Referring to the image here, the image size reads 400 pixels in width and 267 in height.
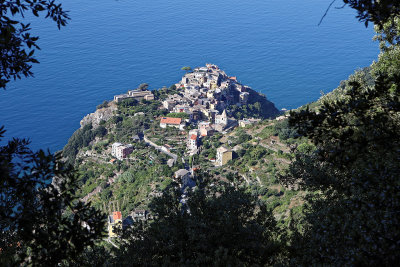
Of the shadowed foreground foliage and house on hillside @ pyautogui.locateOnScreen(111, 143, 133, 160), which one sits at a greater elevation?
house on hillside @ pyautogui.locateOnScreen(111, 143, 133, 160)

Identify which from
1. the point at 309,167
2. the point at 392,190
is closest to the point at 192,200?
→ the point at 309,167

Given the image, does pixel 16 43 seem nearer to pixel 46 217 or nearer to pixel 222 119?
pixel 46 217

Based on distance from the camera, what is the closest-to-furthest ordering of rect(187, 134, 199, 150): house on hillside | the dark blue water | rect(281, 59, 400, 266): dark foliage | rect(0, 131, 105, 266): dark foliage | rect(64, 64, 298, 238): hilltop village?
rect(0, 131, 105, 266): dark foliage < rect(281, 59, 400, 266): dark foliage < rect(64, 64, 298, 238): hilltop village < rect(187, 134, 199, 150): house on hillside < the dark blue water

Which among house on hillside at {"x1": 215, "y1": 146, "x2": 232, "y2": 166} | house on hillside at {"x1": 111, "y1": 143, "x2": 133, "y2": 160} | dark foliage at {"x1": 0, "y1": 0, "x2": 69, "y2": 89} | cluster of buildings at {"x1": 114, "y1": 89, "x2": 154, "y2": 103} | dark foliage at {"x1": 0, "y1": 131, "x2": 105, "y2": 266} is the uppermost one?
cluster of buildings at {"x1": 114, "y1": 89, "x2": 154, "y2": 103}

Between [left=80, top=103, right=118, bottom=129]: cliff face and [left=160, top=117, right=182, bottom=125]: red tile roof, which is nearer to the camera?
[left=160, top=117, right=182, bottom=125]: red tile roof

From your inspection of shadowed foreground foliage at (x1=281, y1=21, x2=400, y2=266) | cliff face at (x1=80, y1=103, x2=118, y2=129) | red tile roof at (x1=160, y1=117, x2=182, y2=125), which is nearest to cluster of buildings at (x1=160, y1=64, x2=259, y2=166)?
red tile roof at (x1=160, y1=117, x2=182, y2=125)

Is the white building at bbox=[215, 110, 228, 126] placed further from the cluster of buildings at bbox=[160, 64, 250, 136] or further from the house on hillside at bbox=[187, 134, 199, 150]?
the house on hillside at bbox=[187, 134, 199, 150]
